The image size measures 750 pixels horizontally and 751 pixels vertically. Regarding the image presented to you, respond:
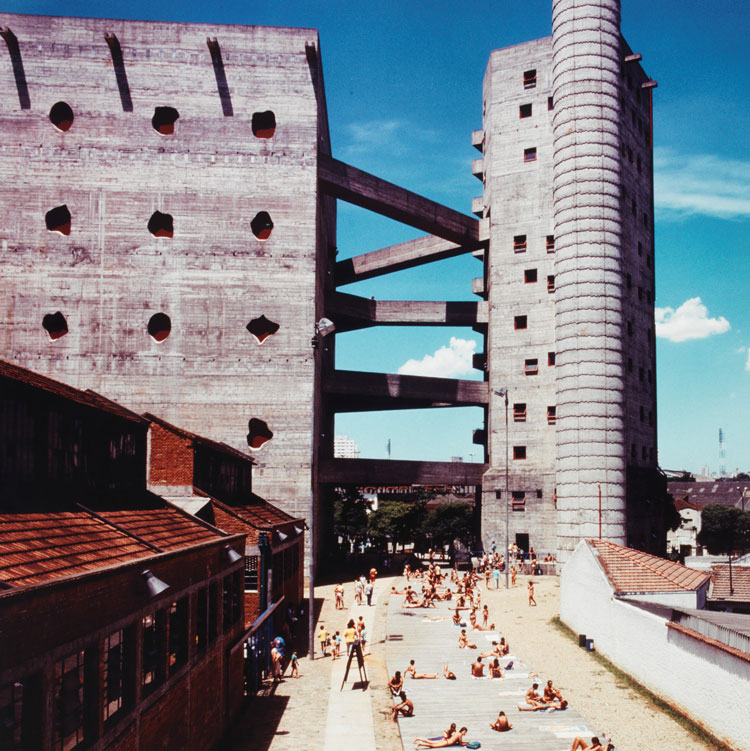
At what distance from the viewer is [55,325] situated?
48625 mm

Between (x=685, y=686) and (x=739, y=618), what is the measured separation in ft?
13.9

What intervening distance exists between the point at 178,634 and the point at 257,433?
32.9m

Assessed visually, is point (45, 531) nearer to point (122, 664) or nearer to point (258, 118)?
point (122, 664)

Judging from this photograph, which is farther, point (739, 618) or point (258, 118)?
point (258, 118)

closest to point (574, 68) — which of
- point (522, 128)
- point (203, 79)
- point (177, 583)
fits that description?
point (522, 128)

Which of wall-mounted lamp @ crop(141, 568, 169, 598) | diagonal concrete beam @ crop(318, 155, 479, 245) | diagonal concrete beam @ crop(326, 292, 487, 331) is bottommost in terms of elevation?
wall-mounted lamp @ crop(141, 568, 169, 598)

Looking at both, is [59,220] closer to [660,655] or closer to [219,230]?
[219,230]

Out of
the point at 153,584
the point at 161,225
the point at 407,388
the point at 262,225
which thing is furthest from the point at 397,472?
the point at 153,584

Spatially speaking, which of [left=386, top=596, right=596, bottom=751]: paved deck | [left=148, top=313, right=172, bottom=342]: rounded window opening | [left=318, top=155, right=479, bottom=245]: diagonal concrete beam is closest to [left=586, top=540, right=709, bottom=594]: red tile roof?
[left=386, top=596, right=596, bottom=751]: paved deck

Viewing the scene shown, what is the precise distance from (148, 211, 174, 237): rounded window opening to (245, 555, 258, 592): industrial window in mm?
28972

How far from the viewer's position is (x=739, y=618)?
24.8m

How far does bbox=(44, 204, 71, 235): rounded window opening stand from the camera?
160ft

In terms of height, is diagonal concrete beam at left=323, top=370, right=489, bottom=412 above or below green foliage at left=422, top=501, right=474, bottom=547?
above

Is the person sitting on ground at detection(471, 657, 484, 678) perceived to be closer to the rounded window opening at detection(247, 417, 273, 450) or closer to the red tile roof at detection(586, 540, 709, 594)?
the red tile roof at detection(586, 540, 709, 594)
